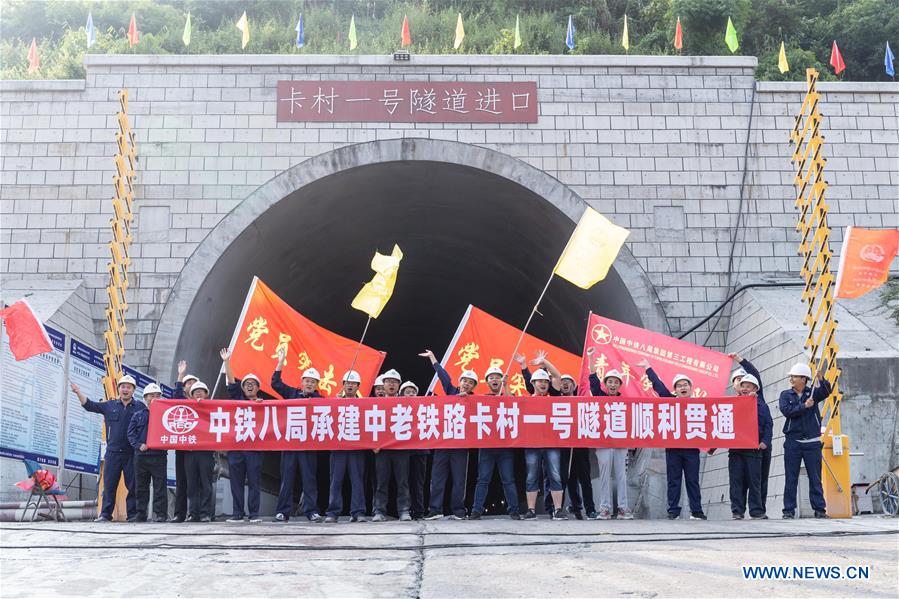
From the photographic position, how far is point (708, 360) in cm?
1221

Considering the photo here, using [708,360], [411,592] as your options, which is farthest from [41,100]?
[411,592]

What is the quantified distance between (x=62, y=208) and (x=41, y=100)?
5.90 ft

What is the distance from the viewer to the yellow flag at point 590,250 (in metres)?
11.3

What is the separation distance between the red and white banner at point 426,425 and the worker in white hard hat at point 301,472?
0.27 meters

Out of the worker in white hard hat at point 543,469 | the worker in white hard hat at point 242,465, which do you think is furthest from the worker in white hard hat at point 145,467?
the worker in white hard hat at point 543,469

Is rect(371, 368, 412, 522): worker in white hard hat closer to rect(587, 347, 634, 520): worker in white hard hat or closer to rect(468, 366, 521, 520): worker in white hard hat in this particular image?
rect(468, 366, 521, 520): worker in white hard hat

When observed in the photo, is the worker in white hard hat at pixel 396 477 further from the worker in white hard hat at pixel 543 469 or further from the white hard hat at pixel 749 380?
the white hard hat at pixel 749 380

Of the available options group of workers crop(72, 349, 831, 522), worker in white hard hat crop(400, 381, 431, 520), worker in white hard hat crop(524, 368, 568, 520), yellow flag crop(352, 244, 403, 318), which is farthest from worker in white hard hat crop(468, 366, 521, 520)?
yellow flag crop(352, 244, 403, 318)

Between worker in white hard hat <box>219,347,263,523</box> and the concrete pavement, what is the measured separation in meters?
1.53

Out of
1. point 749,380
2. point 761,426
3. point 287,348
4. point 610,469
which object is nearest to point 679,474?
point 610,469

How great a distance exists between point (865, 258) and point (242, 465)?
25.4 ft

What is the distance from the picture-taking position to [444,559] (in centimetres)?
667

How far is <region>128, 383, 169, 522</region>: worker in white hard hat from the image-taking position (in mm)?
10469

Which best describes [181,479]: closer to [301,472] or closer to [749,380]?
[301,472]
